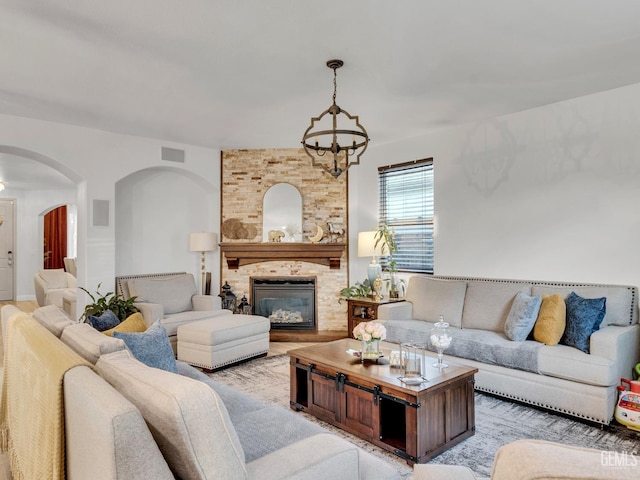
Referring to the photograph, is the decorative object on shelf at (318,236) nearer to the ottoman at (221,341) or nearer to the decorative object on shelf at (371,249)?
the decorative object on shelf at (371,249)

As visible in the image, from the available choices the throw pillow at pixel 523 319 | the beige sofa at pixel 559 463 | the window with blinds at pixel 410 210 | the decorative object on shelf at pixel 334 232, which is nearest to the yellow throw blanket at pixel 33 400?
the beige sofa at pixel 559 463

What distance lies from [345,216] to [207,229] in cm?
211

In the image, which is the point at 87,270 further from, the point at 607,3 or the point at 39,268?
the point at 39,268

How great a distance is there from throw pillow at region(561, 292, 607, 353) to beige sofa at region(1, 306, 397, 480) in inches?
97.1

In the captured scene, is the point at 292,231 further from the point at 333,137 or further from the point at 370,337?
the point at 370,337

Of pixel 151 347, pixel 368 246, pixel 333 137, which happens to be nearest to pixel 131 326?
pixel 151 347

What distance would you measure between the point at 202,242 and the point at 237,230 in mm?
567

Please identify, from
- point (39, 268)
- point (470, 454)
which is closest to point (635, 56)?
point (470, 454)

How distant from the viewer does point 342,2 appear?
245 cm

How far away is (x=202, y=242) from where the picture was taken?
593cm

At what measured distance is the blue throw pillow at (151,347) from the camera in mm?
2189

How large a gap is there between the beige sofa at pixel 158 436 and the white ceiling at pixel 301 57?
206cm

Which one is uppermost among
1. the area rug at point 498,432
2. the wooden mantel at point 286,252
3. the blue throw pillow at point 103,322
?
the wooden mantel at point 286,252

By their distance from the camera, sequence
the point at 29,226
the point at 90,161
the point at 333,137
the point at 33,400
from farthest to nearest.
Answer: the point at 29,226, the point at 90,161, the point at 333,137, the point at 33,400
